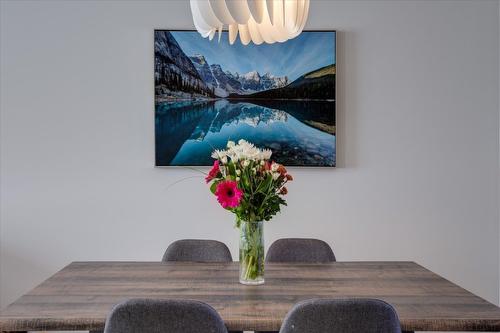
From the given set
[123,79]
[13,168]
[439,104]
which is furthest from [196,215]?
[439,104]

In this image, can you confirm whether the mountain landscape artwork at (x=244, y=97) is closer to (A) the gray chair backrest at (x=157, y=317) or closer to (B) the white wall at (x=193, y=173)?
(B) the white wall at (x=193, y=173)

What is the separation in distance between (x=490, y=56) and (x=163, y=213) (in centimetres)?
238

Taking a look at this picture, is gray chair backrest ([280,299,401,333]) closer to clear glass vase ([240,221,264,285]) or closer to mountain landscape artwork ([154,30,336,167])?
clear glass vase ([240,221,264,285])

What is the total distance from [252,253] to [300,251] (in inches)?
25.4

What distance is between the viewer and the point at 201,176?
10.8 feet

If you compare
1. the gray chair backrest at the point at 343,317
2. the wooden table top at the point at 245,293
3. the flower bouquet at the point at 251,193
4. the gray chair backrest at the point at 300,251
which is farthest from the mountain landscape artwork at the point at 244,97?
the gray chair backrest at the point at 343,317

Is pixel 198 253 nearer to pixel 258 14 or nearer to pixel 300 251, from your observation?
pixel 300 251

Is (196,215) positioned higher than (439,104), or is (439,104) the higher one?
(439,104)

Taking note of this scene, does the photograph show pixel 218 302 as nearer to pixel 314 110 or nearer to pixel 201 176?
pixel 201 176

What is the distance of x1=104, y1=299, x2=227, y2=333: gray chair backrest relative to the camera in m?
1.39

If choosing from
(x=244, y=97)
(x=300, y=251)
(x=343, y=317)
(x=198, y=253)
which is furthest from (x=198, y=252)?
(x=343, y=317)

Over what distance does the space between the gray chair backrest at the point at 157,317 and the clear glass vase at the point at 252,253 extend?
1.99 feet

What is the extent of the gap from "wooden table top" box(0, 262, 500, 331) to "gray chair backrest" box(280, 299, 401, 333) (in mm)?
129

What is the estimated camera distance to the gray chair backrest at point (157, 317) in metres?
1.39
